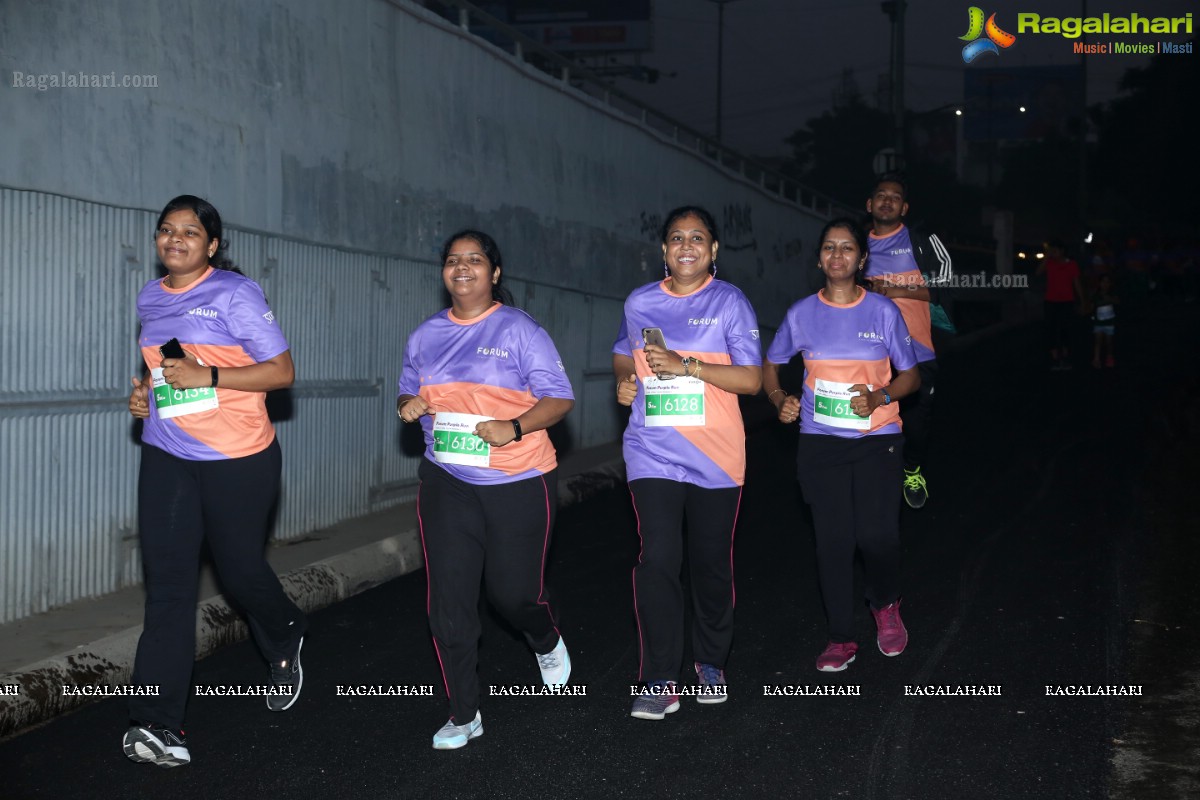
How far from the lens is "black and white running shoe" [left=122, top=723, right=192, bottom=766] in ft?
16.3

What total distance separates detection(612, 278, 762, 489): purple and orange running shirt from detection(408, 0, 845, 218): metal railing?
7.54m

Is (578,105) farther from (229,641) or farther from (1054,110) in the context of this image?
(1054,110)

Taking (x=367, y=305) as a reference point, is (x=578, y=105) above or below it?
above

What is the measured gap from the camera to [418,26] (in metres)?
11.7

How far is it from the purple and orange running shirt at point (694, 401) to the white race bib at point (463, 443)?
661mm

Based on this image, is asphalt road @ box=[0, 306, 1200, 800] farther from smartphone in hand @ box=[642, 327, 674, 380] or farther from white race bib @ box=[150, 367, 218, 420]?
smartphone in hand @ box=[642, 327, 674, 380]

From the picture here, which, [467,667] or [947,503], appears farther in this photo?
[947,503]

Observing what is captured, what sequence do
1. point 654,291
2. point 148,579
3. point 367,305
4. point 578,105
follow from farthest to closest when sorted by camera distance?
point 578,105 → point 367,305 → point 654,291 → point 148,579

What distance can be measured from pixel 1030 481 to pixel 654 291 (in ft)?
22.0

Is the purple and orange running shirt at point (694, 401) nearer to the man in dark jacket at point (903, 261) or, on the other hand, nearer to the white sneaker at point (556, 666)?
the white sneaker at point (556, 666)

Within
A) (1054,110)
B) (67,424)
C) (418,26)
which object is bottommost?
(67,424)

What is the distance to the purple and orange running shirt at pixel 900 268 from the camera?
8.97 meters

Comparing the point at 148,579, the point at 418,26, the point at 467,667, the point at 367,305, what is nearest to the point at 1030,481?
the point at 367,305

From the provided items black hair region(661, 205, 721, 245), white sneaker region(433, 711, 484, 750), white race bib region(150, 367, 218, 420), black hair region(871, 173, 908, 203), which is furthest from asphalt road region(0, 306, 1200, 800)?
black hair region(871, 173, 908, 203)
